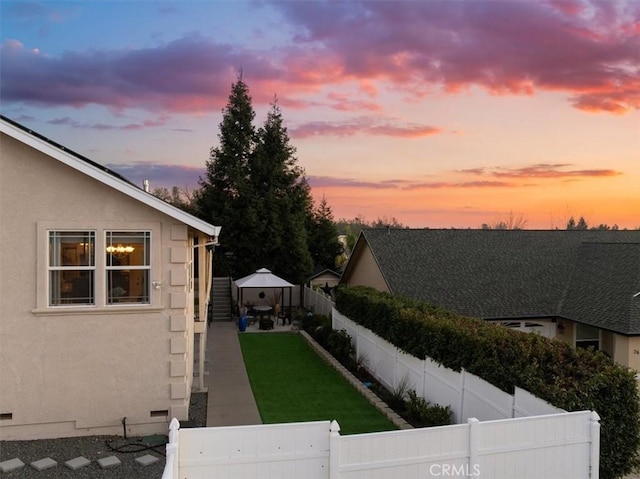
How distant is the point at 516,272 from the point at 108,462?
18909 mm

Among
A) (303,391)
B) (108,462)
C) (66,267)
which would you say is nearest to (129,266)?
(66,267)

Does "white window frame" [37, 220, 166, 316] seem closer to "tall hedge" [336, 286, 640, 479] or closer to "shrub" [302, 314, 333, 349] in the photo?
"tall hedge" [336, 286, 640, 479]

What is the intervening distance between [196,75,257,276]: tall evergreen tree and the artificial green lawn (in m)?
13.8

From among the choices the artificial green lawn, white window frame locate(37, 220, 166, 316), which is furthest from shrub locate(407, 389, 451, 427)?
white window frame locate(37, 220, 166, 316)

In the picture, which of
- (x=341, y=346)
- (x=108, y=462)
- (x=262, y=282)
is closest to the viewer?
(x=108, y=462)

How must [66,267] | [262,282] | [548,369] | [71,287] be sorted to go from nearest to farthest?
1. [548,369]
2. [66,267]
3. [71,287]
4. [262,282]

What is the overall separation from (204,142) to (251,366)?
23185 mm

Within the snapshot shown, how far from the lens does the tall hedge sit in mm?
7387

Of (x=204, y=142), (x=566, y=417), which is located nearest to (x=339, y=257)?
(x=204, y=142)

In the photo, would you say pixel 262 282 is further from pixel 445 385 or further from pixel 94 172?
pixel 94 172

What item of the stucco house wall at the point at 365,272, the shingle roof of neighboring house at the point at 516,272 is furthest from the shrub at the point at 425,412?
the stucco house wall at the point at 365,272

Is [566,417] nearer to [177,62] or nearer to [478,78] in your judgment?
[478,78]

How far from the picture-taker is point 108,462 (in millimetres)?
8578

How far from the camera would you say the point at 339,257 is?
133 feet
